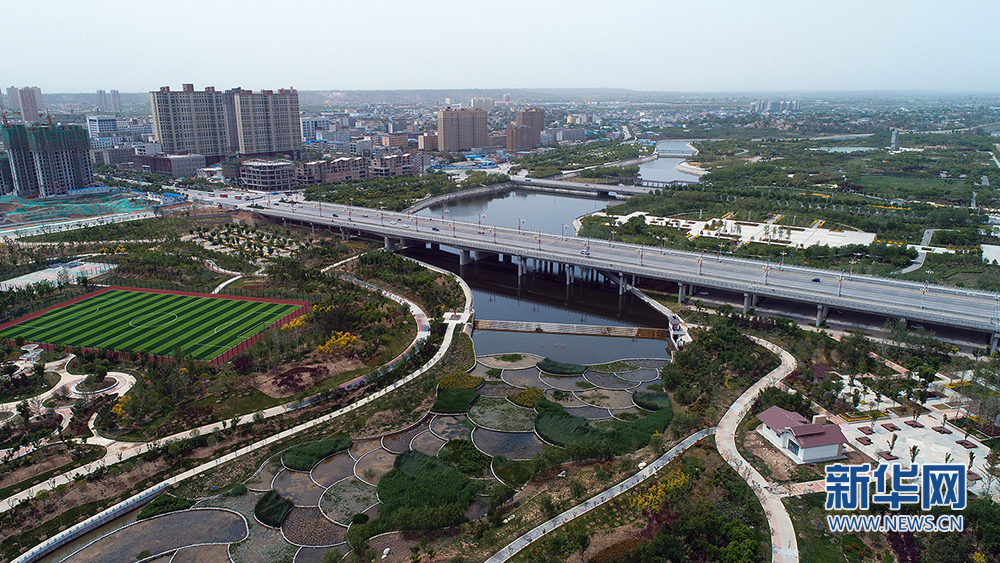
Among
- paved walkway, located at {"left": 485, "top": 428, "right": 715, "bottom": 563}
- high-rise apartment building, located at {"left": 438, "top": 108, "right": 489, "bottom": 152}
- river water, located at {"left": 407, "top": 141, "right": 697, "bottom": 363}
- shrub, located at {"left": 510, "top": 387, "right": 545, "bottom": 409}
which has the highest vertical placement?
high-rise apartment building, located at {"left": 438, "top": 108, "right": 489, "bottom": 152}

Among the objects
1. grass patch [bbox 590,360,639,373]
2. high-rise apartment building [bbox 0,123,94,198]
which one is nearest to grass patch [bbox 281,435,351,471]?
grass patch [bbox 590,360,639,373]

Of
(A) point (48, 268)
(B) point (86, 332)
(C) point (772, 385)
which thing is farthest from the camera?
(A) point (48, 268)

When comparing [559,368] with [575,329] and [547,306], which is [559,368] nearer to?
[575,329]

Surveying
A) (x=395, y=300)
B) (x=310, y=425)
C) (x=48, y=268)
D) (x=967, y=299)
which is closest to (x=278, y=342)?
(x=310, y=425)

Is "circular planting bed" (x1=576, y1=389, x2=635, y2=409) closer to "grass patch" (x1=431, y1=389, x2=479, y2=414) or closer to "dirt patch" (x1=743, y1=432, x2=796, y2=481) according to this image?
"grass patch" (x1=431, y1=389, x2=479, y2=414)

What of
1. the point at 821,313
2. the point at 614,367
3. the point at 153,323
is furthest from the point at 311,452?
the point at 821,313

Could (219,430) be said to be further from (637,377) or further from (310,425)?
(637,377)
